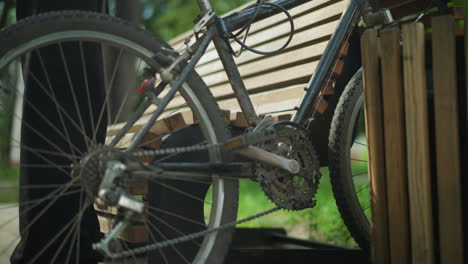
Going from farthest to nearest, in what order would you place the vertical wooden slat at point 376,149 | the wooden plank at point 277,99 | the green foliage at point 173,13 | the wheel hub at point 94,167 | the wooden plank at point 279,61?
the green foliage at point 173,13 < the wooden plank at point 279,61 < the wooden plank at point 277,99 < the vertical wooden slat at point 376,149 < the wheel hub at point 94,167

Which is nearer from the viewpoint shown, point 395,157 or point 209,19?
point 395,157

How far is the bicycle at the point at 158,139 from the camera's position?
5.20 ft

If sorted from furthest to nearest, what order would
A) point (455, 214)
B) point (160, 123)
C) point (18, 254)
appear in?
point (160, 123), point (18, 254), point (455, 214)

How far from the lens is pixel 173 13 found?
7.03m

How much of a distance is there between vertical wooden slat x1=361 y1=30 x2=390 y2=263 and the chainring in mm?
315

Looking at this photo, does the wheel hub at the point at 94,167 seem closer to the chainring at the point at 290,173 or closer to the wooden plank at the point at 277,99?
the chainring at the point at 290,173

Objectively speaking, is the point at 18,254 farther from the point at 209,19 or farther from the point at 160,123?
the point at 209,19

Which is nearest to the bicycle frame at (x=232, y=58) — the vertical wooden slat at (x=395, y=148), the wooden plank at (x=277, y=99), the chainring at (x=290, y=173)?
the chainring at (x=290, y=173)

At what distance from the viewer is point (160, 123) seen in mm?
2061

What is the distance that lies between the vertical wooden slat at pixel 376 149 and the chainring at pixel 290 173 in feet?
1.03

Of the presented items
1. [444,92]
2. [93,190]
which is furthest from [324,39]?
[93,190]

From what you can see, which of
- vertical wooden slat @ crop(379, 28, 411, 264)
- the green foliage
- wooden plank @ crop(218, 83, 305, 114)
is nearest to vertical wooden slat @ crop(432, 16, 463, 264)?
vertical wooden slat @ crop(379, 28, 411, 264)

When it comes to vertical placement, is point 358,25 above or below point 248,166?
above

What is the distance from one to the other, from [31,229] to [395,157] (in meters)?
1.31
